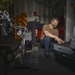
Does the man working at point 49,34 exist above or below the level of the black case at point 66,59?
above

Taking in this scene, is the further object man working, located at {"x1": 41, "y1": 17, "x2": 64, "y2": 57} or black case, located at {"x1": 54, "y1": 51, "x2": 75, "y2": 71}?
man working, located at {"x1": 41, "y1": 17, "x2": 64, "y2": 57}

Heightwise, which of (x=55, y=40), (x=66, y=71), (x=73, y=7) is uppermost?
(x=73, y=7)

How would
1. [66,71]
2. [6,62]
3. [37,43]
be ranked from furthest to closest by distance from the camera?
1. [37,43]
2. [6,62]
3. [66,71]

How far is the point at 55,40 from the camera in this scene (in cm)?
573

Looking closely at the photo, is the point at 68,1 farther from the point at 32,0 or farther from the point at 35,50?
the point at 35,50

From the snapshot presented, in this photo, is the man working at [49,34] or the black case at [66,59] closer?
the black case at [66,59]

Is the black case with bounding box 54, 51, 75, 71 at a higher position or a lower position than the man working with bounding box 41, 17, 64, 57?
lower

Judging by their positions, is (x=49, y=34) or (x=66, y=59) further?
(x=49, y=34)

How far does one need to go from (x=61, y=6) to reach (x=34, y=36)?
4.08 feet

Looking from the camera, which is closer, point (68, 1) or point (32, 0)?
point (68, 1)

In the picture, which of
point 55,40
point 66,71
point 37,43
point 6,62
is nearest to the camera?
point 66,71

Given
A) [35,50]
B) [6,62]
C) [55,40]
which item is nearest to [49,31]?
[55,40]

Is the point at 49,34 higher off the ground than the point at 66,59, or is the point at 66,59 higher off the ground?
the point at 49,34

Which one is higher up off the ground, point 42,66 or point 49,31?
point 49,31
